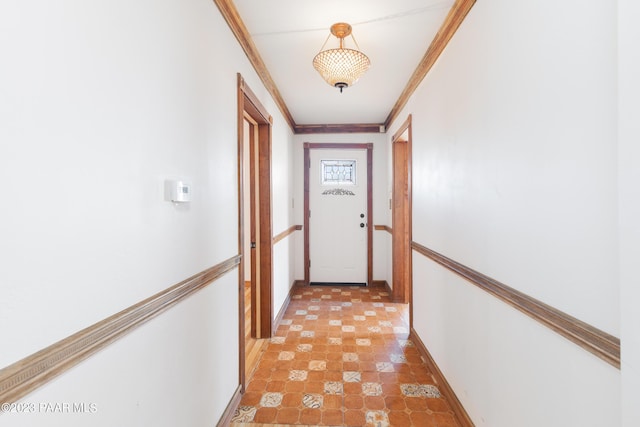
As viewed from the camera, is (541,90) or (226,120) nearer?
(541,90)

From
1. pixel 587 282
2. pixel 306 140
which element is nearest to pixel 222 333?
pixel 587 282

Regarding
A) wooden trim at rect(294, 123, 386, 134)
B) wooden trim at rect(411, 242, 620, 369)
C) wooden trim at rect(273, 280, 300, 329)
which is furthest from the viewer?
wooden trim at rect(294, 123, 386, 134)

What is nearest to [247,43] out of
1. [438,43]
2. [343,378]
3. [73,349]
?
[438,43]

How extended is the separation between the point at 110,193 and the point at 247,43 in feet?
5.65

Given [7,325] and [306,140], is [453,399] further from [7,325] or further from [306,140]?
[306,140]

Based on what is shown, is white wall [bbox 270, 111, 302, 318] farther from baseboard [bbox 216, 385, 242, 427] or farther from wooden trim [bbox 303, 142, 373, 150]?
baseboard [bbox 216, 385, 242, 427]

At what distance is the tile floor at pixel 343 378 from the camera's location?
190 cm

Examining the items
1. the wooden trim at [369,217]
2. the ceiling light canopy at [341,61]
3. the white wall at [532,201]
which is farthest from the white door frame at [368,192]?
the white wall at [532,201]

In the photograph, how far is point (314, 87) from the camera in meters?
3.15

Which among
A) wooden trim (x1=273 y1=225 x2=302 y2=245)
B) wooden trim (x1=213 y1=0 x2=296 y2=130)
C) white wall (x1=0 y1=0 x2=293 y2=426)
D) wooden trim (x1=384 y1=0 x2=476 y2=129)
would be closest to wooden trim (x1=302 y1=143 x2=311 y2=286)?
wooden trim (x1=273 y1=225 x2=302 y2=245)

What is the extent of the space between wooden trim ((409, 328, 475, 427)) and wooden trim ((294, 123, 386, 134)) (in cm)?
286

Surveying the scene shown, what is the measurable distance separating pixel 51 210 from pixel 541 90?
1.47m

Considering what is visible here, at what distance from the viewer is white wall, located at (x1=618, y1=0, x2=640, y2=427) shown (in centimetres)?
67

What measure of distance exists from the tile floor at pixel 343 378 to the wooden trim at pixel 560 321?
95 cm
